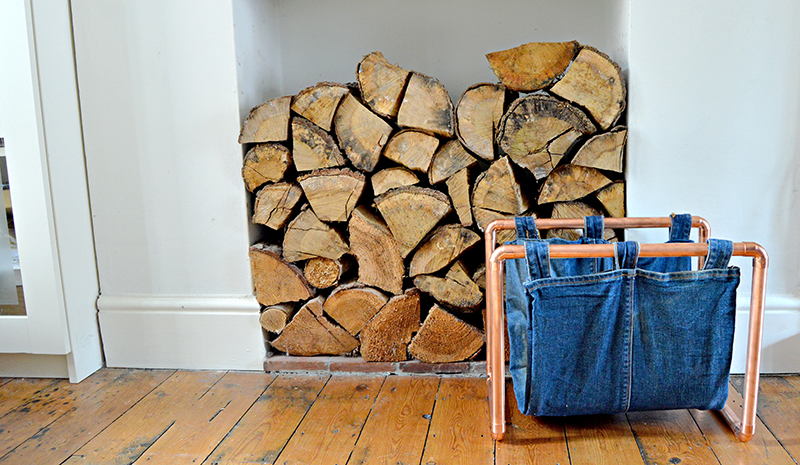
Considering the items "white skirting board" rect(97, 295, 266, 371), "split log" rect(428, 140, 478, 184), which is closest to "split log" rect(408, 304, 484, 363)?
"split log" rect(428, 140, 478, 184)

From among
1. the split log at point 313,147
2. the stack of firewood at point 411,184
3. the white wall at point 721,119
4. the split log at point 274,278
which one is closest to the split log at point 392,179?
the stack of firewood at point 411,184

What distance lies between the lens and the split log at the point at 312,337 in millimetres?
1634

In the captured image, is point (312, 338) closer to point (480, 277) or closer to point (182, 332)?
point (182, 332)

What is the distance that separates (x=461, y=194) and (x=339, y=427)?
670mm

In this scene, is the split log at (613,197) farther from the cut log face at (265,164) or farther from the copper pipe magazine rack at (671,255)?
the cut log face at (265,164)

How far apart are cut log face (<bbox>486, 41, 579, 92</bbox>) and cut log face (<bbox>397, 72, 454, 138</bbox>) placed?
0.16 m

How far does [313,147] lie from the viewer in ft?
4.98

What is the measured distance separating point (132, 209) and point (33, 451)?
2.30 ft

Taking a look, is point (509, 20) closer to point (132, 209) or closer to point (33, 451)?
point (132, 209)

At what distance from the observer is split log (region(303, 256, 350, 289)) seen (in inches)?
63.2

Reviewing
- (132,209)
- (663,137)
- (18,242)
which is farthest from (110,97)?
(663,137)

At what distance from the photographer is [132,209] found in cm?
167

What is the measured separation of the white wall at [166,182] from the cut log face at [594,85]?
0.91 meters

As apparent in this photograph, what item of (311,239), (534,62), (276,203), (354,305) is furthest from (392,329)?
(534,62)
